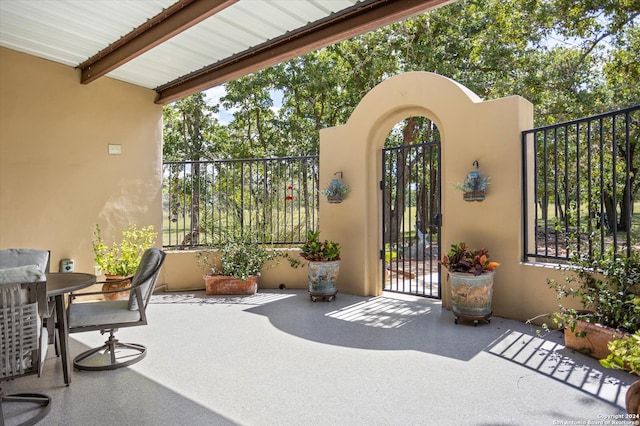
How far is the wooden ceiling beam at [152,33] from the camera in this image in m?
3.61

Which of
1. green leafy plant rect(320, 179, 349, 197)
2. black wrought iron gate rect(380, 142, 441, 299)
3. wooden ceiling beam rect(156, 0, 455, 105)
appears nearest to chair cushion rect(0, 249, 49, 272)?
wooden ceiling beam rect(156, 0, 455, 105)

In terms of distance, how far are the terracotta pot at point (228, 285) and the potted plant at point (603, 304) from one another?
4.08 meters

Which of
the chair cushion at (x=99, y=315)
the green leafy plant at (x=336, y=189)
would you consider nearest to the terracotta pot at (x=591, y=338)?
Answer: the green leafy plant at (x=336, y=189)

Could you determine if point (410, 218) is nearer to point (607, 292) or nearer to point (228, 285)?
point (607, 292)

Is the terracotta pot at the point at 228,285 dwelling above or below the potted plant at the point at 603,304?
below

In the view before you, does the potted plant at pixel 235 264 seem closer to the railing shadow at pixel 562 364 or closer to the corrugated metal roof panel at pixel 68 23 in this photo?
the corrugated metal roof panel at pixel 68 23

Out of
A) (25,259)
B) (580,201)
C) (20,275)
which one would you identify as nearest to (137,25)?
(25,259)

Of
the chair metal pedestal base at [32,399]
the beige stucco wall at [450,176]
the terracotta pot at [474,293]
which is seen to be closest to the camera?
the chair metal pedestal base at [32,399]

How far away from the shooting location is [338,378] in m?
3.09

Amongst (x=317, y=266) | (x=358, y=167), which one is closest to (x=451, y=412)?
(x=317, y=266)

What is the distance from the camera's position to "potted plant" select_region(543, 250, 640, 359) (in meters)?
3.25

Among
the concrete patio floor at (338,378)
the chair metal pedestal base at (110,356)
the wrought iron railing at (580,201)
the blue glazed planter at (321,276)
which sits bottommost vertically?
the concrete patio floor at (338,378)

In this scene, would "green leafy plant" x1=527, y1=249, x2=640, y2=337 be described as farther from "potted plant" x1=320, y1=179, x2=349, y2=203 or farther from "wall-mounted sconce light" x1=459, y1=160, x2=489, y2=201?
"potted plant" x1=320, y1=179, x2=349, y2=203

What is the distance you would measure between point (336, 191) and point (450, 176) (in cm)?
166
